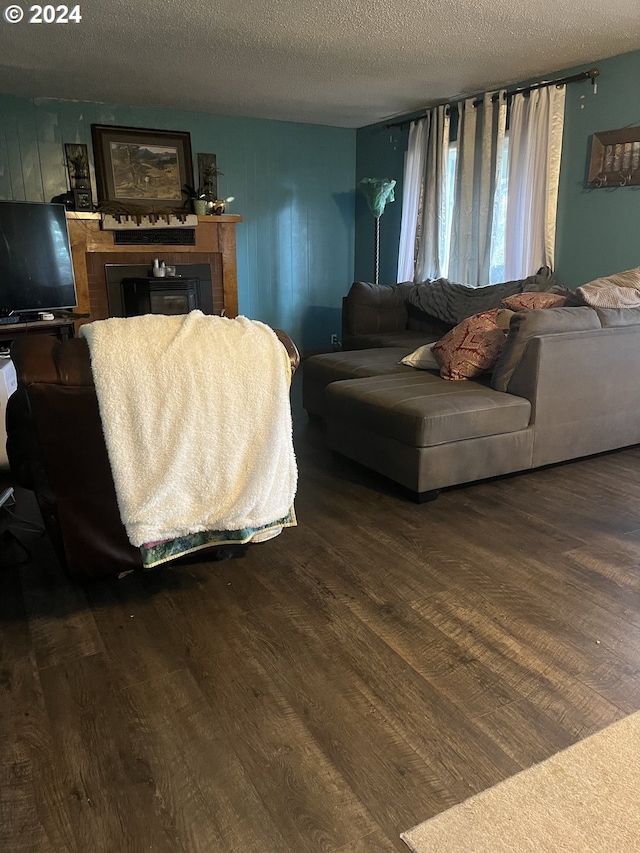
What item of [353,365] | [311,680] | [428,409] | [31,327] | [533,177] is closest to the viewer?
[311,680]

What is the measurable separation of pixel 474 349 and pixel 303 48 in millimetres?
2237

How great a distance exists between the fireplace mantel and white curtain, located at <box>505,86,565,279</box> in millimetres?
2455

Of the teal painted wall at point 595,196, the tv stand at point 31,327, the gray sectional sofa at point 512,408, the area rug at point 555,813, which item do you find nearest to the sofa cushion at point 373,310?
the teal painted wall at point 595,196

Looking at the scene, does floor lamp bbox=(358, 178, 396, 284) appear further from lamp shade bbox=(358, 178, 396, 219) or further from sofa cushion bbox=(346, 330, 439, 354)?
sofa cushion bbox=(346, 330, 439, 354)

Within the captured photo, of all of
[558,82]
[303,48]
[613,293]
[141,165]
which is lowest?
[613,293]

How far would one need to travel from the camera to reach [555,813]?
1329mm

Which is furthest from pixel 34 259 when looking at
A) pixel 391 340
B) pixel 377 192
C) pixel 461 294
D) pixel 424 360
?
pixel 461 294

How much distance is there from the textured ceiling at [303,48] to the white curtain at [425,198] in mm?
279

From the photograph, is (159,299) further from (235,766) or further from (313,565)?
(235,766)

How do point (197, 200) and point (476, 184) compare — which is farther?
point (197, 200)

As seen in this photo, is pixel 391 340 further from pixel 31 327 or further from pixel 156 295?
pixel 31 327

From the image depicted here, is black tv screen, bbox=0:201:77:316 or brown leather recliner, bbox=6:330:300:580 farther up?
black tv screen, bbox=0:201:77:316

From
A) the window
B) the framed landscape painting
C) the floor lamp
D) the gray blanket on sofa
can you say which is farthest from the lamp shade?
the framed landscape painting

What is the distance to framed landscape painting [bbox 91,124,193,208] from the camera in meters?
5.53
